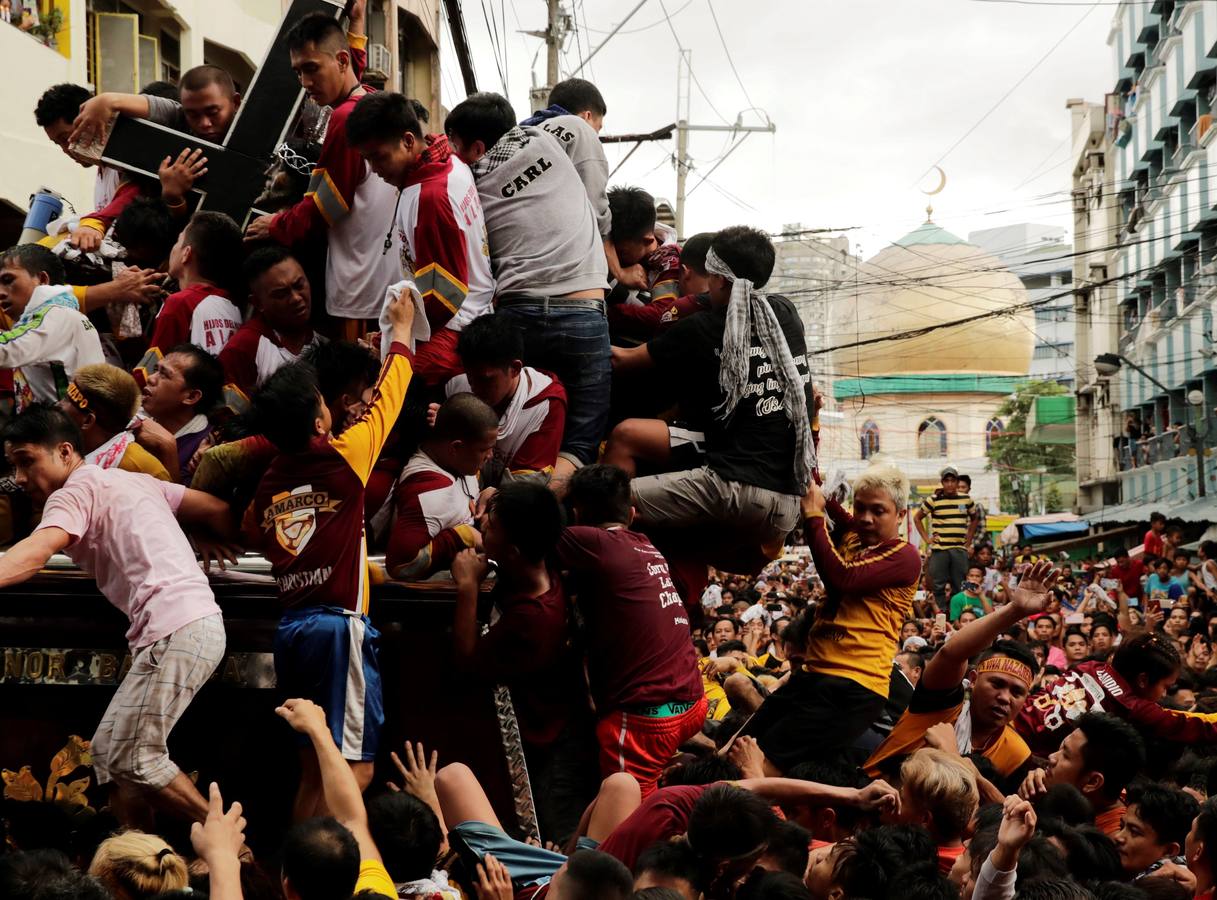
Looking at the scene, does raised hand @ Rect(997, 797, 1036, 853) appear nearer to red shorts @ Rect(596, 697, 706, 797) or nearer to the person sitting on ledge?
red shorts @ Rect(596, 697, 706, 797)

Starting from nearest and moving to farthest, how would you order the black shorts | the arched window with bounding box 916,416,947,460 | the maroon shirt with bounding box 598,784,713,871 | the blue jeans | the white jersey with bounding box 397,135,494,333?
1. the maroon shirt with bounding box 598,784,713,871
2. the white jersey with bounding box 397,135,494,333
3. the black shorts
4. the blue jeans
5. the arched window with bounding box 916,416,947,460

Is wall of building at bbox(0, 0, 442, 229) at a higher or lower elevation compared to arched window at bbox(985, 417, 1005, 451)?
higher

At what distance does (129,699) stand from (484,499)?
1.68 m

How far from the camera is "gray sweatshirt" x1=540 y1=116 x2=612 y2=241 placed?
7723 mm

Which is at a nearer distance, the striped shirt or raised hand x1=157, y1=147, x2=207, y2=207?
raised hand x1=157, y1=147, x2=207, y2=207

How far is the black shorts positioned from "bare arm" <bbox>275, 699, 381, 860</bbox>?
8.23 ft

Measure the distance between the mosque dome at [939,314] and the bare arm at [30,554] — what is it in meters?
52.0

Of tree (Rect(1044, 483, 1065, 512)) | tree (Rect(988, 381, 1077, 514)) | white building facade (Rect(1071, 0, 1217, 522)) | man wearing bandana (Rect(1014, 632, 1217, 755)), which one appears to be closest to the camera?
man wearing bandana (Rect(1014, 632, 1217, 755))

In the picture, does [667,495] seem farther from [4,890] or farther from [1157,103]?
[1157,103]

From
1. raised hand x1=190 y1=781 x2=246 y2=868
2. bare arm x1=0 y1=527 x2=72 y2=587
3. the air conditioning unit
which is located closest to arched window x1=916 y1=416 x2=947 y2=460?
the air conditioning unit

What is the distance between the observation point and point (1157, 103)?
44156mm

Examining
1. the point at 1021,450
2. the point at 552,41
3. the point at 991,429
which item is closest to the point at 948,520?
the point at 552,41

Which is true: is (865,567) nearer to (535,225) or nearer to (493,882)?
(535,225)

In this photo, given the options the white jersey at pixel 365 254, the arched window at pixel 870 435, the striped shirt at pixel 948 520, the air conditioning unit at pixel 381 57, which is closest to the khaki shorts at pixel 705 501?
the white jersey at pixel 365 254
